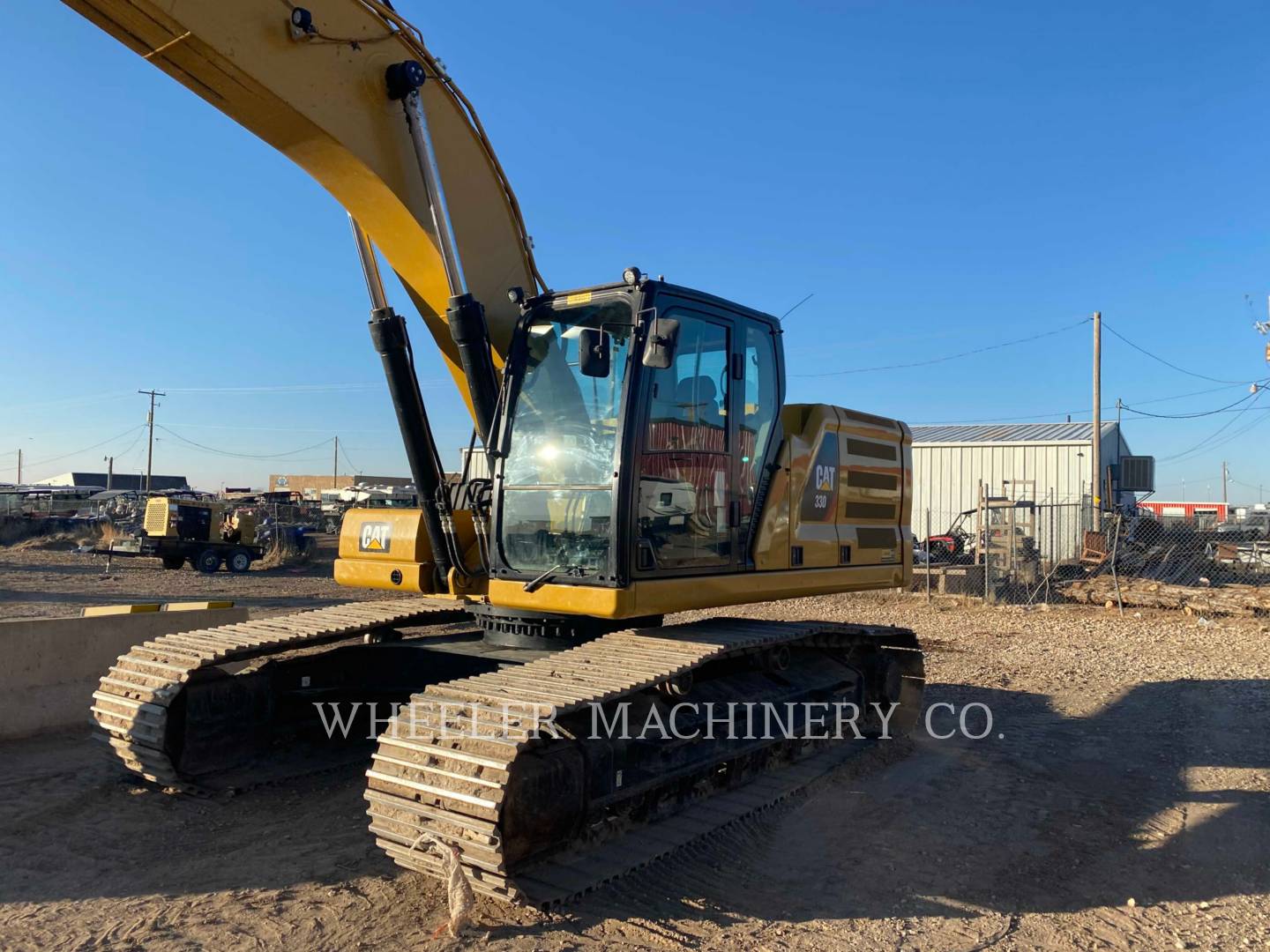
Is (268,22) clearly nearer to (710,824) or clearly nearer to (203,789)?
(203,789)

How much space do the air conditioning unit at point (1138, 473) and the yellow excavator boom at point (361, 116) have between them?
25.8m

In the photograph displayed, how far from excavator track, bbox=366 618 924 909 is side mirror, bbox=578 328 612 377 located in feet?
4.89

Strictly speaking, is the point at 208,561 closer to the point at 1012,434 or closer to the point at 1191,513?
the point at 1012,434

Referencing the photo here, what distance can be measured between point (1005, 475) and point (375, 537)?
2274cm

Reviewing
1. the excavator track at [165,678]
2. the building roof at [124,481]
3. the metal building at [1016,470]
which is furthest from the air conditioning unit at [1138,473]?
the building roof at [124,481]

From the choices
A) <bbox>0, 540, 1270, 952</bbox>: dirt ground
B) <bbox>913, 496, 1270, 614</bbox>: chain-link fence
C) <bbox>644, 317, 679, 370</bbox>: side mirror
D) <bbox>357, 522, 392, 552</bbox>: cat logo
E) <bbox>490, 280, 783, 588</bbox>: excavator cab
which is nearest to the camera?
<bbox>0, 540, 1270, 952</bbox>: dirt ground

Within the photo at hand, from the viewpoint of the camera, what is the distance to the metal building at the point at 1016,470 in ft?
78.5

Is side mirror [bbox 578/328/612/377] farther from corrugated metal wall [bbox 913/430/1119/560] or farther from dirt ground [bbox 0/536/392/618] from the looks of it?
corrugated metal wall [bbox 913/430/1119/560]

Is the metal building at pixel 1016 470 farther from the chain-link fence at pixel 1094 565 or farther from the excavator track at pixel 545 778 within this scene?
the excavator track at pixel 545 778

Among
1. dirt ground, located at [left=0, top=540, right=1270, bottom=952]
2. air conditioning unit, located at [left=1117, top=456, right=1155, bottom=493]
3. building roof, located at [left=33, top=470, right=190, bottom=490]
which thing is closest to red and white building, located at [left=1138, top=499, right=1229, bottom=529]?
air conditioning unit, located at [left=1117, top=456, right=1155, bottom=493]

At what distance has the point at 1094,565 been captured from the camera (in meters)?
18.3

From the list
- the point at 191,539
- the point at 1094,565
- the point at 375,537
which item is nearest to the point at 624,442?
the point at 375,537

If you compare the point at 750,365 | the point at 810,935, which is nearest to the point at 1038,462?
the point at 750,365

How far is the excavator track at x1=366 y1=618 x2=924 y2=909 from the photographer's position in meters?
3.79
